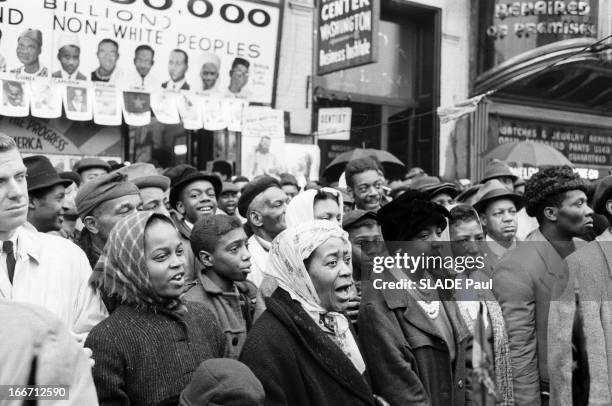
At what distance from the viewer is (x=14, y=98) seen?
7898 mm

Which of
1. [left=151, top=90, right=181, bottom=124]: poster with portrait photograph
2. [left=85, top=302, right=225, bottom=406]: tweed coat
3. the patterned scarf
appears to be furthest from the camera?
[left=151, top=90, right=181, bottom=124]: poster with portrait photograph

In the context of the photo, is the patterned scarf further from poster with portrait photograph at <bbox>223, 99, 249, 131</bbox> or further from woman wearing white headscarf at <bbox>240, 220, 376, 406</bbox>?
poster with portrait photograph at <bbox>223, 99, 249, 131</bbox>

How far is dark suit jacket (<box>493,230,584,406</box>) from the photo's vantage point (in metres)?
3.13

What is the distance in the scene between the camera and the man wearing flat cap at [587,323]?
9.11 ft

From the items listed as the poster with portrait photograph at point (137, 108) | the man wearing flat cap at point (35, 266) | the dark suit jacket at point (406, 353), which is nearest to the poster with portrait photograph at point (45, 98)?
the poster with portrait photograph at point (137, 108)

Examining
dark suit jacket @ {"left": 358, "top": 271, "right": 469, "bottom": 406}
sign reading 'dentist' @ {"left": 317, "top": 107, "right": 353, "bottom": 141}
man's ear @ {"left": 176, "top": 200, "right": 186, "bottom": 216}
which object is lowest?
dark suit jacket @ {"left": 358, "top": 271, "right": 469, "bottom": 406}

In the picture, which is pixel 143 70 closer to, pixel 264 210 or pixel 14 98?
pixel 14 98

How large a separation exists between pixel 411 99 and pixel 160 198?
29.8 ft

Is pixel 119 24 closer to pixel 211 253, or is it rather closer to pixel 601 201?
pixel 211 253

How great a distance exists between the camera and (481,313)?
1.61 m

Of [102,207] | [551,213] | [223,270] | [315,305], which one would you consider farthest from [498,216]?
[102,207]

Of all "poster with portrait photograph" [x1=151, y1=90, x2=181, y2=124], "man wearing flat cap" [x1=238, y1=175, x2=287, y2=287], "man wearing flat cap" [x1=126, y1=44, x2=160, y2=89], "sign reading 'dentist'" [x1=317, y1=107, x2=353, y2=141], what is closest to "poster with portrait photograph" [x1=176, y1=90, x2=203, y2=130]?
"poster with portrait photograph" [x1=151, y1=90, x2=181, y2=124]

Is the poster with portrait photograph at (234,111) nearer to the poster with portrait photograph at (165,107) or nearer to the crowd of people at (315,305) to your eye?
the poster with portrait photograph at (165,107)

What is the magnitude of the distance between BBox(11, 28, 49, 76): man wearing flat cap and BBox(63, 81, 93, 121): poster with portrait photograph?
436mm
